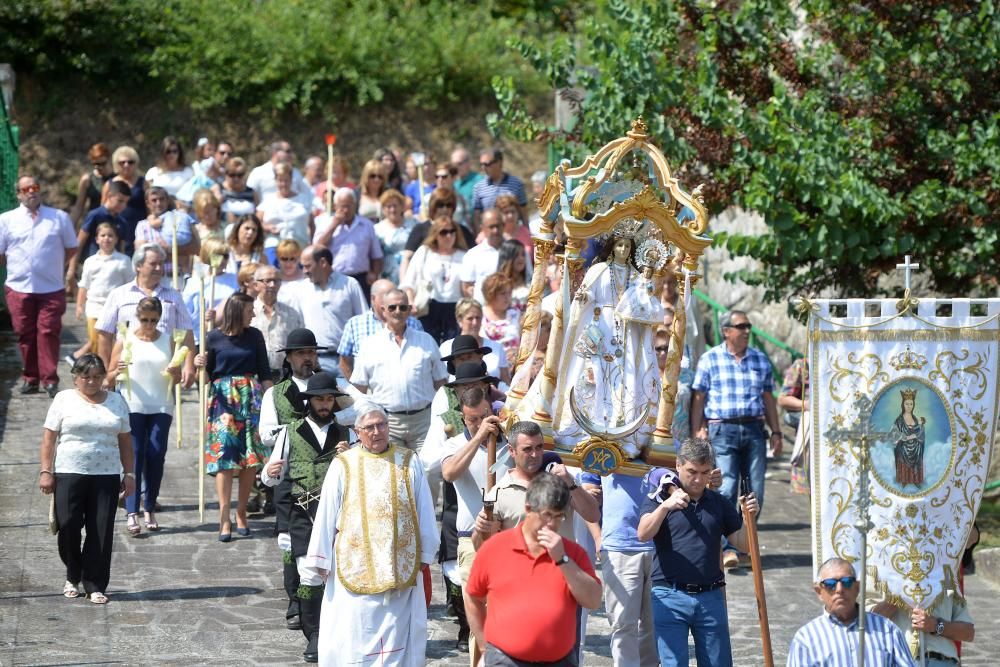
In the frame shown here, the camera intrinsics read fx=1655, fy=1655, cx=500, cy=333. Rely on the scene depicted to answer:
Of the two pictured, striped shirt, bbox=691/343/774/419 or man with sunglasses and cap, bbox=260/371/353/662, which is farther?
striped shirt, bbox=691/343/774/419

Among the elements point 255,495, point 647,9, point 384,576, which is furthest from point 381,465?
point 647,9

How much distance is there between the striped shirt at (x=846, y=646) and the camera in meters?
7.73

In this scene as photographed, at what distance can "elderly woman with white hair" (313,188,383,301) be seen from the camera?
16344 millimetres

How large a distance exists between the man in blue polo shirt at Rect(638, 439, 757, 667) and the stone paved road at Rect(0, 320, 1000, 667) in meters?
1.45

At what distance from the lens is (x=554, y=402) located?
33.6 ft

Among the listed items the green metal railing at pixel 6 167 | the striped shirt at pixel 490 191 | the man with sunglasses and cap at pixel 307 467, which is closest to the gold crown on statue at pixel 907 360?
the man with sunglasses and cap at pixel 307 467

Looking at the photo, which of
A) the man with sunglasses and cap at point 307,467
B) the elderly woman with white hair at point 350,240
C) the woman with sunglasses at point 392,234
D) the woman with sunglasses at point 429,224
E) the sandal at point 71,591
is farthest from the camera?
the woman with sunglasses at point 392,234

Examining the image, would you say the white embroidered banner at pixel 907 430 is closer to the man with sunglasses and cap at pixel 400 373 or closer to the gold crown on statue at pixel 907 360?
the gold crown on statue at pixel 907 360

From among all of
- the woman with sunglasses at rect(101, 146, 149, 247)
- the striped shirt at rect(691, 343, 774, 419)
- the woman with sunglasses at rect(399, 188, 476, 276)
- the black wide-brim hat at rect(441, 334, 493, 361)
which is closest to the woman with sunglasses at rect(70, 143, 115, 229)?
the woman with sunglasses at rect(101, 146, 149, 247)

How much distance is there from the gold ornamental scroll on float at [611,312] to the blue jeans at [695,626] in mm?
1109

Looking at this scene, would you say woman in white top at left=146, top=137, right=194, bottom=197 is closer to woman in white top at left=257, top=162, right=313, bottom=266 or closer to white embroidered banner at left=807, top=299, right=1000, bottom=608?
woman in white top at left=257, top=162, right=313, bottom=266

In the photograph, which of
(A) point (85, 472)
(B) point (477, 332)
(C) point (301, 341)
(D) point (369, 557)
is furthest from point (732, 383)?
(A) point (85, 472)

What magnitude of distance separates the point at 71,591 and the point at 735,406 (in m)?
5.30

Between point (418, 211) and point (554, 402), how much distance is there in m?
9.68
